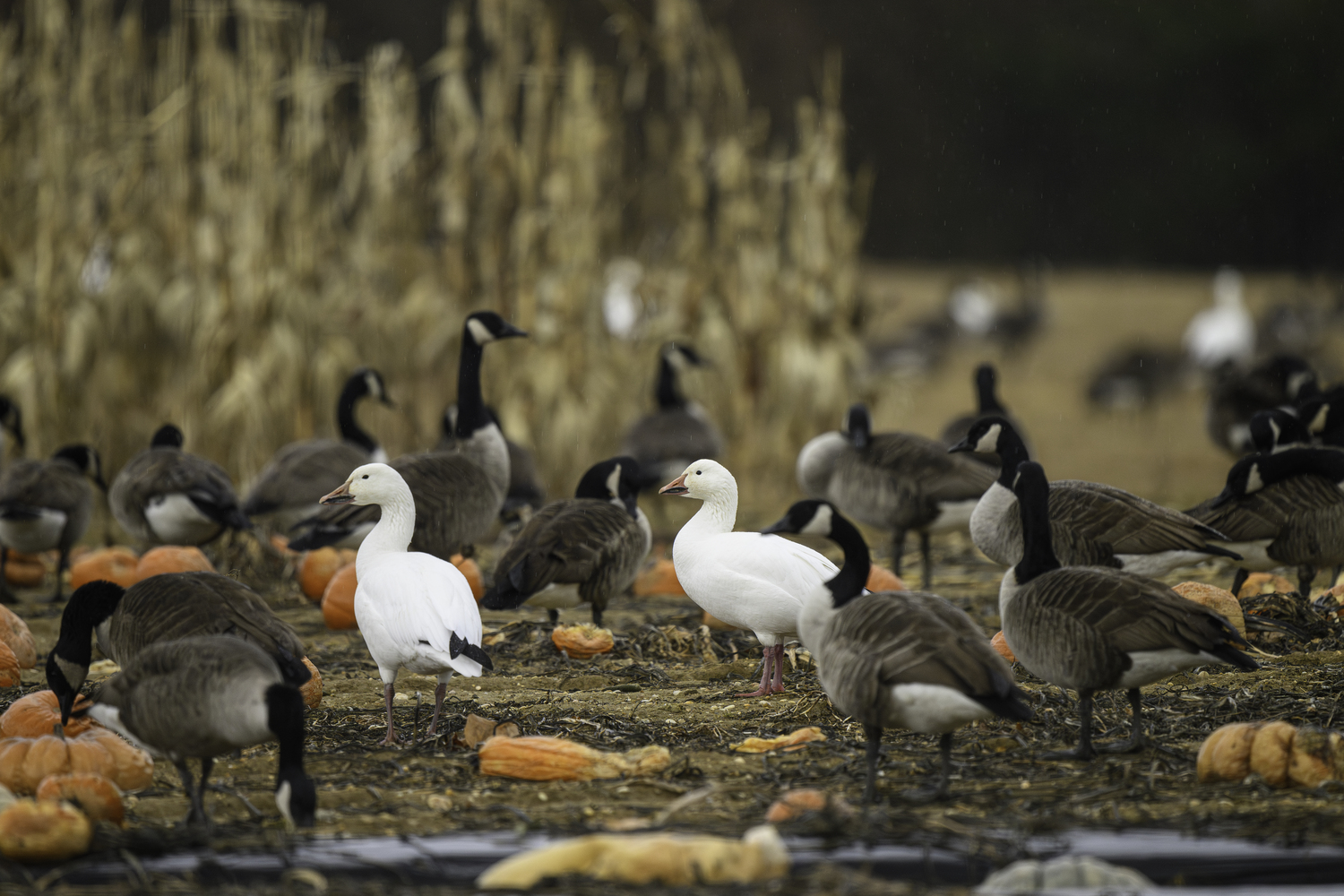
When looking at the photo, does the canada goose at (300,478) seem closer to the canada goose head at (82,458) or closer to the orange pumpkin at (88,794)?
the canada goose head at (82,458)

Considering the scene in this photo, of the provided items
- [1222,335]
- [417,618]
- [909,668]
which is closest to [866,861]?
[909,668]

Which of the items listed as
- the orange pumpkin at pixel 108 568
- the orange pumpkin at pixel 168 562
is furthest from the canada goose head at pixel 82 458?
the orange pumpkin at pixel 168 562

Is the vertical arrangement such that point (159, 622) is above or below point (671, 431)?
below

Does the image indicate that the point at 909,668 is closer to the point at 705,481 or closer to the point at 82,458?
the point at 705,481

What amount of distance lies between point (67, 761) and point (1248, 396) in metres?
11.7

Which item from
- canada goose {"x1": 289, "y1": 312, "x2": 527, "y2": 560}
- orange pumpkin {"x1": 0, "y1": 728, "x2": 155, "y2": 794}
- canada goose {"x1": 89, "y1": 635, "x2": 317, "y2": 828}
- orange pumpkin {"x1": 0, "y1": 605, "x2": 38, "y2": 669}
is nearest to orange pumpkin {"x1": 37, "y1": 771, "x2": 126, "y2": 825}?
canada goose {"x1": 89, "y1": 635, "x2": 317, "y2": 828}

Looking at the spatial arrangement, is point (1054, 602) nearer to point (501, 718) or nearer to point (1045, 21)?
point (501, 718)

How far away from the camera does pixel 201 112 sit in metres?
12.9

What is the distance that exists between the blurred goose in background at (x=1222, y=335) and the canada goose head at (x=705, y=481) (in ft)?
58.2

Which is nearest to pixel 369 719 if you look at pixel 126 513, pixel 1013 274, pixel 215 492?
pixel 215 492

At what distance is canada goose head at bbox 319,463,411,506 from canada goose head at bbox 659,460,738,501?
4.66ft

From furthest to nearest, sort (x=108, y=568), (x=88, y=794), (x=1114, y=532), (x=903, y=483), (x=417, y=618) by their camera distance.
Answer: (x=903, y=483) → (x=108, y=568) → (x=1114, y=532) → (x=417, y=618) → (x=88, y=794)

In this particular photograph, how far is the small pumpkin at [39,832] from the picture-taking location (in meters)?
4.43

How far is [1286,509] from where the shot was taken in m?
8.03
